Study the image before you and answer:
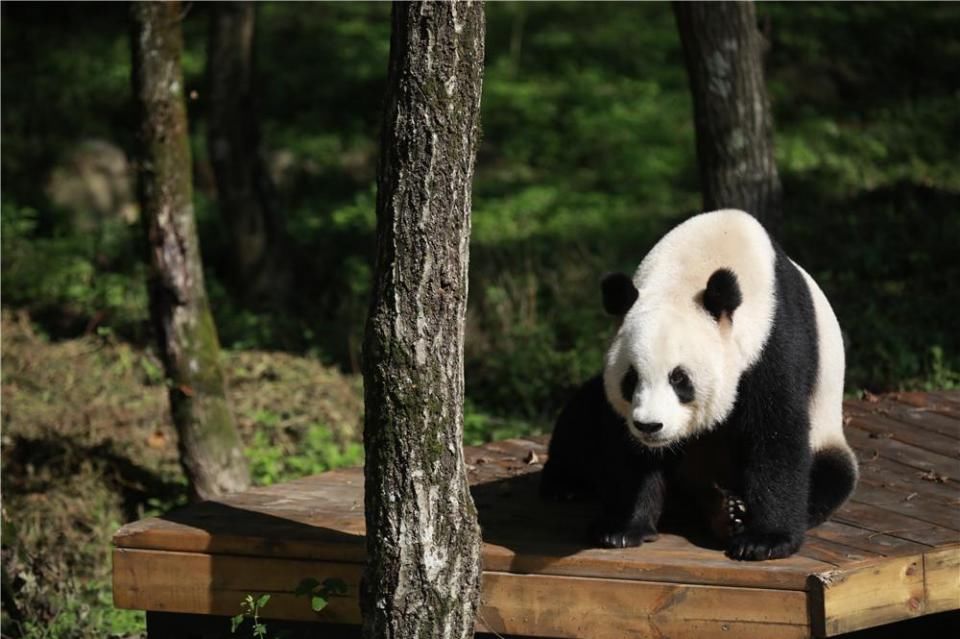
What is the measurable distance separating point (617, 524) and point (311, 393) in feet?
13.7

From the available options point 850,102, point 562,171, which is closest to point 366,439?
point 562,171

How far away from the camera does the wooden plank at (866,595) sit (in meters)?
3.68

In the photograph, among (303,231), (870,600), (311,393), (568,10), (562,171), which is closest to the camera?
(870,600)

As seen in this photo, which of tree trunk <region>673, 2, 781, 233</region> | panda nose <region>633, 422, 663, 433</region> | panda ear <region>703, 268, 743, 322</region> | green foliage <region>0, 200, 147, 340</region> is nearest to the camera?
panda nose <region>633, 422, 663, 433</region>

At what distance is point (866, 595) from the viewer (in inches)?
148

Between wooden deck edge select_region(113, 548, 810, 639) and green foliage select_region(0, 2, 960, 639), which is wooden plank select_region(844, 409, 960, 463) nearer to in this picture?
wooden deck edge select_region(113, 548, 810, 639)

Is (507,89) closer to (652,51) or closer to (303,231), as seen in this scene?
(652,51)

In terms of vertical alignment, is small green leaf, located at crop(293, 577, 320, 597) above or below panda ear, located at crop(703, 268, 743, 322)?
below

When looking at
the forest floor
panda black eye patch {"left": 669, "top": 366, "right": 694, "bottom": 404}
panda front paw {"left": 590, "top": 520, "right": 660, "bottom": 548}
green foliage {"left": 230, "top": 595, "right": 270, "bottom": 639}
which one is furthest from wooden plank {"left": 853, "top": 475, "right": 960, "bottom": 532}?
the forest floor

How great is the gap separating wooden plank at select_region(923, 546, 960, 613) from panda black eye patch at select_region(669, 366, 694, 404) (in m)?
0.90

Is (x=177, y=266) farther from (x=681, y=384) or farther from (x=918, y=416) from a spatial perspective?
(x=918, y=416)

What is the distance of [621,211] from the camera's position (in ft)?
36.6

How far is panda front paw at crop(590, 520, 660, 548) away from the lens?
4031 mm

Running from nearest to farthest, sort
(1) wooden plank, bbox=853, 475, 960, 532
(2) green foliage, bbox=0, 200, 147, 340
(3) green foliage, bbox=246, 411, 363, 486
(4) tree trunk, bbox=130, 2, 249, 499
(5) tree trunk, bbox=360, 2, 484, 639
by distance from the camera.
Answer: (5) tree trunk, bbox=360, 2, 484, 639
(1) wooden plank, bbox=853, 475, 960, 532
(4) tree trunk, bbox=130, 2, 249, 499
(3) green foliage, bbox=246, 411, 363, 486
(2) green foliage, bbox=0, 200, 147, 340
